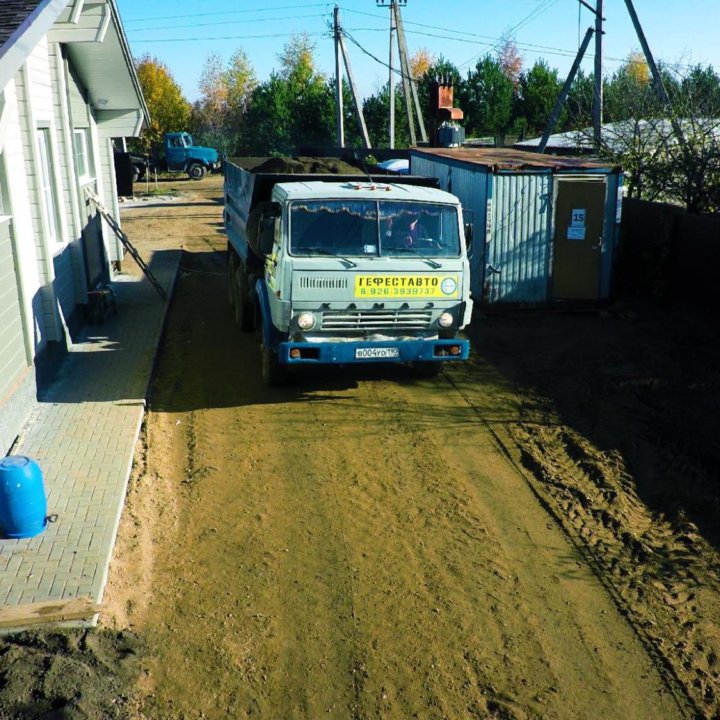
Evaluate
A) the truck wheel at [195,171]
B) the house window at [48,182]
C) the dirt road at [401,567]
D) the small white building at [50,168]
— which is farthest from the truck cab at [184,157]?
the dirt road at [401,567]

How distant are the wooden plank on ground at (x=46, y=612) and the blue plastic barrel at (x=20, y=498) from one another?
984mm

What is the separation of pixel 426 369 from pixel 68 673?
20.6ft

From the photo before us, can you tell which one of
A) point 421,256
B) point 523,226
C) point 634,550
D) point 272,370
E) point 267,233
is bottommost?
point 634,550

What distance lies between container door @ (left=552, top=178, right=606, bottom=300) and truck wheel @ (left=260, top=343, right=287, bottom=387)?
591 cm

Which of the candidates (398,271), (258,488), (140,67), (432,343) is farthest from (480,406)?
(140,67)

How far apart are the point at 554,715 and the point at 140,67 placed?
61.2 meters

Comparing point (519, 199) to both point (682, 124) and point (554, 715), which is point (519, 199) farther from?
point (554, 715)

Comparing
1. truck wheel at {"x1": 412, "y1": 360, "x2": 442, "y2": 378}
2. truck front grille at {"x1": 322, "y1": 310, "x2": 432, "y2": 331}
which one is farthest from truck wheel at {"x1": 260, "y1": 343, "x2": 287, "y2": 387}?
truck wheel at {"x1": 412, "y1": 360, "x2": 442, "y2": 378}

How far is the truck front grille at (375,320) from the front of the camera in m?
8.80

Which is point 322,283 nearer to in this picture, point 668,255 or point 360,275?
point 360,275

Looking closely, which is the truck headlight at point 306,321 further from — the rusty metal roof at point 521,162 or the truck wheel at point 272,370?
the rusty metal roof at point 521,162

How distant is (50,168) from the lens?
11.5m

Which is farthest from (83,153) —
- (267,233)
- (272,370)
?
(272,370)

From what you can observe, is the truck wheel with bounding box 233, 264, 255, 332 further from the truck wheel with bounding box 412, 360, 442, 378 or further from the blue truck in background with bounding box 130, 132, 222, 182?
the blue truck in background with bounding box 130, 132, 222, 182
